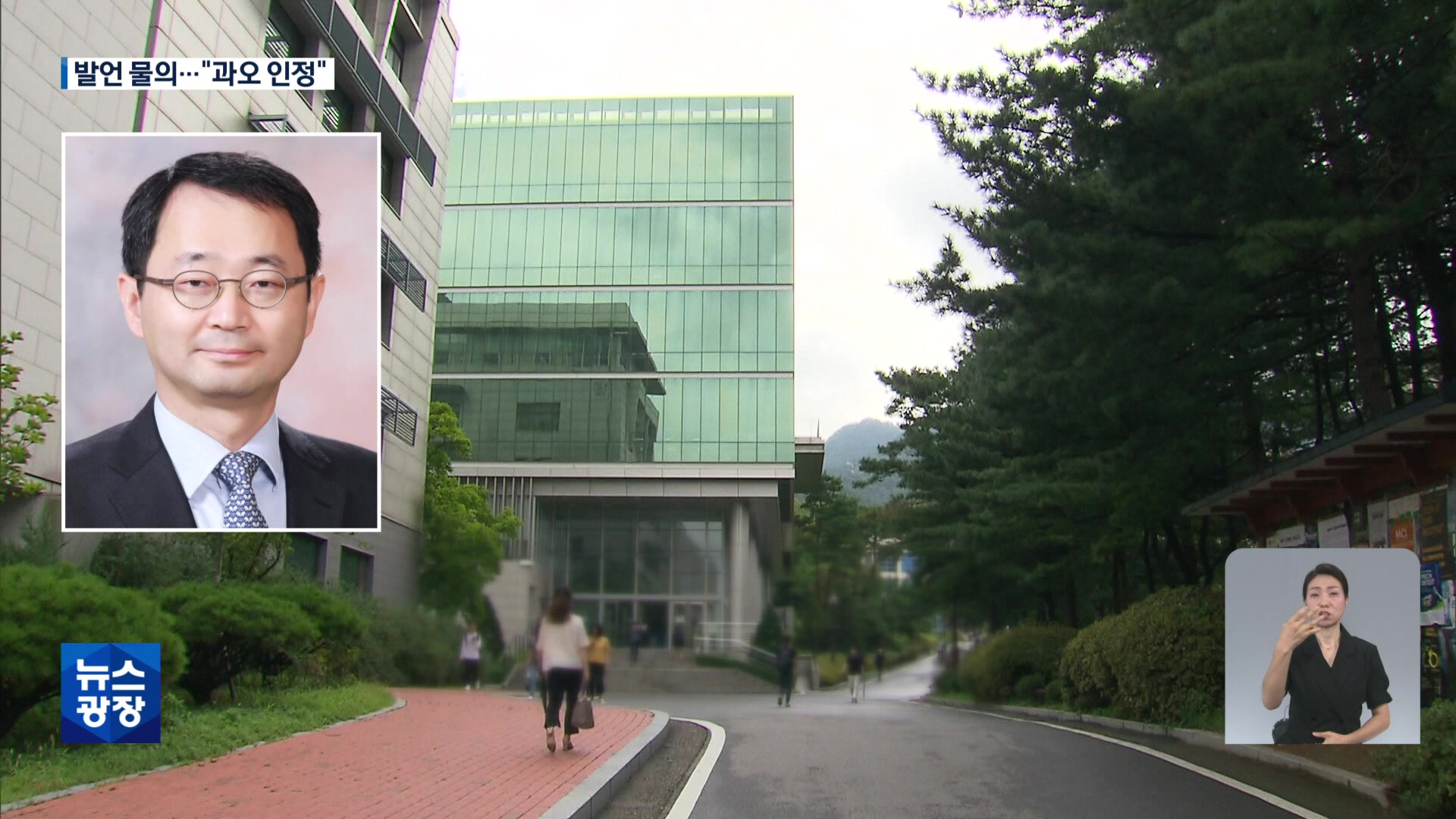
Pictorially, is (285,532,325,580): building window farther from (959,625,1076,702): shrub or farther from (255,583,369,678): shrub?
(959,625,1076,702): shrub

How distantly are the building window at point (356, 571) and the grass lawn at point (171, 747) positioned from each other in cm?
139

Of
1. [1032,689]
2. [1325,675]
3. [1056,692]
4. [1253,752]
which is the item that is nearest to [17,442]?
[1325,675]

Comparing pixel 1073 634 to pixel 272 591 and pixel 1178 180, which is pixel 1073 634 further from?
pixel 272 591

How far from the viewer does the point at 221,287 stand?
3514 mm

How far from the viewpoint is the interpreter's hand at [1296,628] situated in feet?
14.8

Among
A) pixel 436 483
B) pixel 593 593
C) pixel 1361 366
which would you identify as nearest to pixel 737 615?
pixel 593 593

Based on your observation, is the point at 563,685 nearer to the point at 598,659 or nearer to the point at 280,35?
the point at 598,659

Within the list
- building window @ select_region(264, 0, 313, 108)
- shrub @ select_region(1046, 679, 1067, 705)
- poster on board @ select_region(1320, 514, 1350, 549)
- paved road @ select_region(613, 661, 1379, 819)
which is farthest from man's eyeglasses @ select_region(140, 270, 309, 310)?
shrub @ select_region(1046, 679, 1067, 705)

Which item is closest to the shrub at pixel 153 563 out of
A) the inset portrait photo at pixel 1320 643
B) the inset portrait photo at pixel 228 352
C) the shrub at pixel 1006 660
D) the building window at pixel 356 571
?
the inset portrait photo at pixel 228 352

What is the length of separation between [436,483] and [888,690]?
1.50 metres

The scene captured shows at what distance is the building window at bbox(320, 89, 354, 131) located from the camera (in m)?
3.84

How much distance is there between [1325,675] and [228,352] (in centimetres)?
433

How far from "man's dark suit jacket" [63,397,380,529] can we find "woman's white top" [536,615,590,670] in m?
0.65

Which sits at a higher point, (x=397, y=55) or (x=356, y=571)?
(x=397, y=55)
